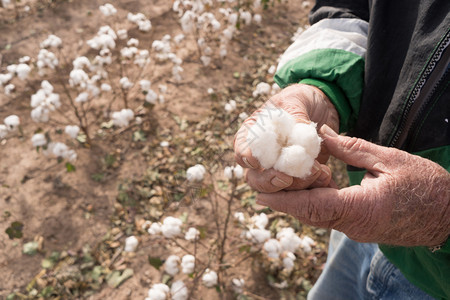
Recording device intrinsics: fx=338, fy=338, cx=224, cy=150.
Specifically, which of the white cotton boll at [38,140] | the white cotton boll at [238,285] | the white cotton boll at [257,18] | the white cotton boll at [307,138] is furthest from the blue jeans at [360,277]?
the white cotton boll at [257,18]

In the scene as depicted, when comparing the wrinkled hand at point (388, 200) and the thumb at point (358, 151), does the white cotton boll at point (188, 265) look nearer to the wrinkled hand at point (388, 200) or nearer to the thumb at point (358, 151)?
the wrinkled hand at point (388, 200)

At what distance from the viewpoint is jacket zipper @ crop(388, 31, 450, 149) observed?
1056mm

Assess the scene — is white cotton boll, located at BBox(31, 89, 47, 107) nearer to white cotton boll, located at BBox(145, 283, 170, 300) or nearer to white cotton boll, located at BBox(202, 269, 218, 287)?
white cotton boll, located at BBox(145, 283, 170, 300)

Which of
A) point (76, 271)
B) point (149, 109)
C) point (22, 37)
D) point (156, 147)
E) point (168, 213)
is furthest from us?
point (22, 37)

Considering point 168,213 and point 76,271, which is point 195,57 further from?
point 76,271

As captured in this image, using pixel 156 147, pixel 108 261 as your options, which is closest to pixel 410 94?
pixel 108 261

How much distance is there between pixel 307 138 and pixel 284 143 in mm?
93

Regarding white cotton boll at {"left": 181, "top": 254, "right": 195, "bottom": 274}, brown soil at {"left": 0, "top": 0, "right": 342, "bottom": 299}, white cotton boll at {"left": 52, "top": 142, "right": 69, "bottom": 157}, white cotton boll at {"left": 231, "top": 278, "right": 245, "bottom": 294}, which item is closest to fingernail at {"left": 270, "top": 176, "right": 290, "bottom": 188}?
white cotton boll at {"left": 181, "top": 254, "right": 195, "bottom": 274}

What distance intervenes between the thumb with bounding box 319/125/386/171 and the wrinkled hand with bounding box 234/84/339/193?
0.07m

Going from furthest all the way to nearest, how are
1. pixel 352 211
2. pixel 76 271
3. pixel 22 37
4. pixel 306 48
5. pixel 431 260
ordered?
pixel 22 37
pixel 76 271
pixel 306 48
pixel 431 260
pixel 352 211

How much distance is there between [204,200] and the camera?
299 centimetres

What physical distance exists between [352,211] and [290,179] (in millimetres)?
200

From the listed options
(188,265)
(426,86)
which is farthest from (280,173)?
(188,265)

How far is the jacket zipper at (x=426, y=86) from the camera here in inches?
41.6
